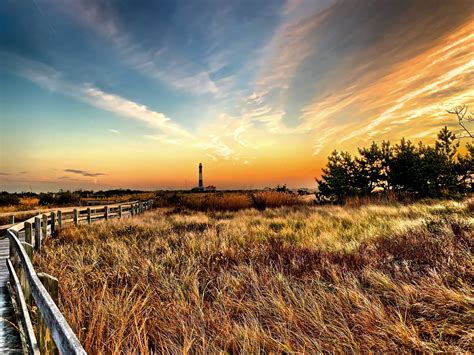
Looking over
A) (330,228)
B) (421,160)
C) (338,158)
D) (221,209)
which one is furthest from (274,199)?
(421,160)

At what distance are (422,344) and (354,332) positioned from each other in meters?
0.70

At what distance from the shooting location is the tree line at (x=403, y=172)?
22891 mm

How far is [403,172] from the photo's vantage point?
78.2 feet

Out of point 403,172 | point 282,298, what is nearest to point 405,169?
point 403,172

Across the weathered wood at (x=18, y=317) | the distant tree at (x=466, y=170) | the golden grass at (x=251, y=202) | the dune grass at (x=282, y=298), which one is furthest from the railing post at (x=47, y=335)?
the distant tree at (x=466, y=170)

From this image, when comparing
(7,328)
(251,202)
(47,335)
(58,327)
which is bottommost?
(7,328)

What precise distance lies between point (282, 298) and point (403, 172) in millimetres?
24243

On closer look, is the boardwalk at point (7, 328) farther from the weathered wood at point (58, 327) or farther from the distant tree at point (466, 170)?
the distant tree at point (466, 170)

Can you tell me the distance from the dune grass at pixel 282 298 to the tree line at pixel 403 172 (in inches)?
716

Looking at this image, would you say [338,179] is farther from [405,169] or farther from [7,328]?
[7,328]

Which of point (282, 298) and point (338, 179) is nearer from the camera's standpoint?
point (282, 298)

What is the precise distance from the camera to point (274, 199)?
20672 mm

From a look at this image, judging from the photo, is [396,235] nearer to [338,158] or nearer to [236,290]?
[236,290]

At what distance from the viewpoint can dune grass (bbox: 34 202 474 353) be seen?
294cm
